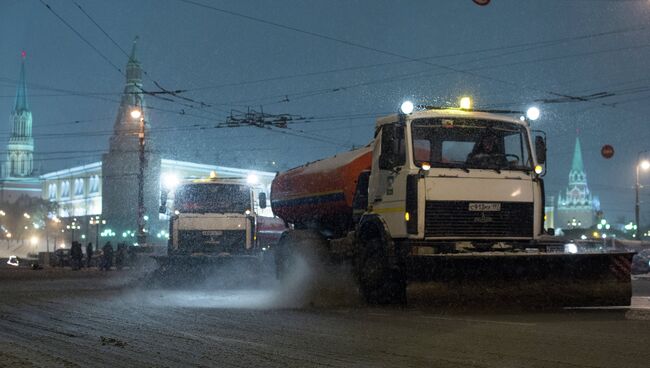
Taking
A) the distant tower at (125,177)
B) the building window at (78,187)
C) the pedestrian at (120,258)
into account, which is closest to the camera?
the pedestrian at (120,258)

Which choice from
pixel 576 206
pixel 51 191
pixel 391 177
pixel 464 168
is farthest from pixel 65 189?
pixel 464 168

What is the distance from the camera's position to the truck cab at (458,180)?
1281cm

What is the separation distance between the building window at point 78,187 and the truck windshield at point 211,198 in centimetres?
13564

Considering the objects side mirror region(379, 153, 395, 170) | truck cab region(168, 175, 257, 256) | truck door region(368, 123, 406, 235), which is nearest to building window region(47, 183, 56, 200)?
truck cab region(168, 175, 257, 256)

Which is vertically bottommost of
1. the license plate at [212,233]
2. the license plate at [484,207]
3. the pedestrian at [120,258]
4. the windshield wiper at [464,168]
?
the pedestrian at [120,258]

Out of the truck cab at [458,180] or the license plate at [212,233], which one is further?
the license plate at [212,233]

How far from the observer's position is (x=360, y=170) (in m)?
15.4

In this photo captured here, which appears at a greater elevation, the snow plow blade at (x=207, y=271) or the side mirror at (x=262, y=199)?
the side mirror at (x=262, y=199)

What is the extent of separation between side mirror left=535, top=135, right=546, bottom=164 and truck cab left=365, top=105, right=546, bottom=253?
0.02 m

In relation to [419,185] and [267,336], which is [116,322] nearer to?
[267,336]

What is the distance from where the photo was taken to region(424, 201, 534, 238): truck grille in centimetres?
1277

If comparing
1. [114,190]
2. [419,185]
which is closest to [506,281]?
[419,185]

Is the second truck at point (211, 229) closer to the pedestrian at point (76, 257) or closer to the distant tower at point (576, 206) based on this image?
the pedestrian at point (76, 257)

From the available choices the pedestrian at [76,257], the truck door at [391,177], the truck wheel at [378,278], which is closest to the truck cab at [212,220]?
the truck wheel at [378,278]
